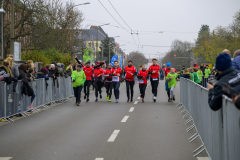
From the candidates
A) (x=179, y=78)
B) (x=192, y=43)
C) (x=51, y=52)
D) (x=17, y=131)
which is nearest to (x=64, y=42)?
(x=51, y=52)

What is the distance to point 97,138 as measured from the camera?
7.75m

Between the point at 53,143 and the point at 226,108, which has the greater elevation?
the point at 226,108

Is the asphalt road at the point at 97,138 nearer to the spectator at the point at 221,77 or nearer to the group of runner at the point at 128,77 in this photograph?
the spectator at the point at 221,77

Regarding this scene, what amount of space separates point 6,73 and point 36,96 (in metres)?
2.70

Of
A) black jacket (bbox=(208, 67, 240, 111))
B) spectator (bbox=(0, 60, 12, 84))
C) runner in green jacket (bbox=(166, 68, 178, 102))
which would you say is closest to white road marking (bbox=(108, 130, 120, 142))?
black jacket (bbox=(208, 67, 240, 111))

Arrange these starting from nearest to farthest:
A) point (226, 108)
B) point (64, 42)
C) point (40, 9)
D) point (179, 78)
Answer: point (226, 108) < point (179, 78) < point (40, 9) < point (64, 42)

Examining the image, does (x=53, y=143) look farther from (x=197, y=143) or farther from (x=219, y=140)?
(x=219, y=140)

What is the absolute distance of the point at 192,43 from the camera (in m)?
104

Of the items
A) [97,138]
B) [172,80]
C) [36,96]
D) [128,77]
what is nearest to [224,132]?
[97,138]

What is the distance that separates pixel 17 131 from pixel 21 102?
2898mm

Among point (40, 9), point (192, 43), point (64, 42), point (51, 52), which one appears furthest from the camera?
point (192, 43)

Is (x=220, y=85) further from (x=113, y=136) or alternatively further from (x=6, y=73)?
(x=6, y=73)

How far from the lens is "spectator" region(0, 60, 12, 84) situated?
1052 centimetres

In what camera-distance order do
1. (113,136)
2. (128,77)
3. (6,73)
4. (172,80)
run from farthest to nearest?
(128,77)
(172,80)
(6,73)
(113,136)
